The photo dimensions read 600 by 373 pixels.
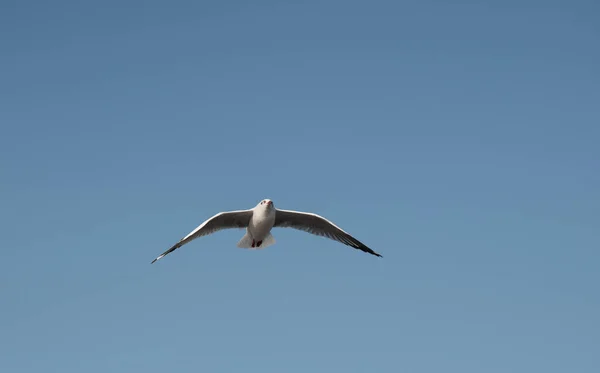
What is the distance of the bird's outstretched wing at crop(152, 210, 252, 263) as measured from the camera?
112ft

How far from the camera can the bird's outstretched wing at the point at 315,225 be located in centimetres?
3528

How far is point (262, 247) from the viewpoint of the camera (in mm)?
35094

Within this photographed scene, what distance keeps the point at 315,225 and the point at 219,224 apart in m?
4.54

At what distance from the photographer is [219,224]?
114ft

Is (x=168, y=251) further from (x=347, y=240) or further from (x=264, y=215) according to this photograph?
(x=347, y=240)

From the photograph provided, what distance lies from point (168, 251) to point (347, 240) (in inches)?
328

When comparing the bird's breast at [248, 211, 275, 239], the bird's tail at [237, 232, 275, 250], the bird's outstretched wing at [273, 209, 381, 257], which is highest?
the bird's outstretched wing at [273, 209, 381, 257]

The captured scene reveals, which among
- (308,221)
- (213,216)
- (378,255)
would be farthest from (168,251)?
(378,255)

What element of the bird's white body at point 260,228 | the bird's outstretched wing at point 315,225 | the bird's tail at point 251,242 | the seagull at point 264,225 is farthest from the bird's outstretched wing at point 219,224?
the bird's outstretched wing at point 315,225

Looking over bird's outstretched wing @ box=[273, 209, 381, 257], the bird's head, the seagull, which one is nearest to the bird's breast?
the seagull

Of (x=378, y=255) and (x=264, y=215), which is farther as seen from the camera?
(x=378, y=255)

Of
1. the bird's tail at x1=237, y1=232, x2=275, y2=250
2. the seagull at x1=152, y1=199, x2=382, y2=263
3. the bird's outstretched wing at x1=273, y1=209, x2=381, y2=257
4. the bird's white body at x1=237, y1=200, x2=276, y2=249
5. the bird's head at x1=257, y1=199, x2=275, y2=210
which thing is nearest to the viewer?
the bird's head at x1=257, y1=199, x2=275, y2=210

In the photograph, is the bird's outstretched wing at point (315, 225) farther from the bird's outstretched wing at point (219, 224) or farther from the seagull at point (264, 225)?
the bird's outstretched wing at point (219, 224)

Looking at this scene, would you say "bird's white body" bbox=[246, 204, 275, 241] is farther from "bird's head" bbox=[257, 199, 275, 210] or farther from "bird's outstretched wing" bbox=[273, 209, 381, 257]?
"bird's outstretched wing" bbox=[273, 209, 381, 257]
